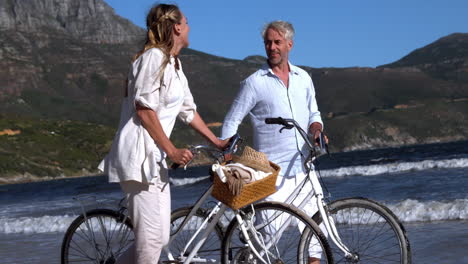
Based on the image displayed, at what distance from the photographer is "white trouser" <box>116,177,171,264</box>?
3.58m

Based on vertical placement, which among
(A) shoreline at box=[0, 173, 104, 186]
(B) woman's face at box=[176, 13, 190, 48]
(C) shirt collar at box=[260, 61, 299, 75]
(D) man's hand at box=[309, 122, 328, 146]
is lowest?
(A) shoreline at box=[0, 173, 104, 186]

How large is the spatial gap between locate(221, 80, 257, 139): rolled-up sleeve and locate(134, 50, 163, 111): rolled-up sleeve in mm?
1139

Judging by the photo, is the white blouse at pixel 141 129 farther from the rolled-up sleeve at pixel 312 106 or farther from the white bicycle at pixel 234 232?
the rolled-up sleeve at pixel 312 106

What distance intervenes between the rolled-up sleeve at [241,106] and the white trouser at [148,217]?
41.2 inches

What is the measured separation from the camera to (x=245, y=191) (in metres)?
3.70

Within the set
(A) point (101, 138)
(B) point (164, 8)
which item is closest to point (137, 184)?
(B) point (164, 8)

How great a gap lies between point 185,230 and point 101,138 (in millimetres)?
144397

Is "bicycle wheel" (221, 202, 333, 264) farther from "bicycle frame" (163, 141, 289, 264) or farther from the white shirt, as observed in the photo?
the white shirt

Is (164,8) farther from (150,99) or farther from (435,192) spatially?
(435,192)

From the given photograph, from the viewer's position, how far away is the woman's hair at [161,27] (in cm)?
361

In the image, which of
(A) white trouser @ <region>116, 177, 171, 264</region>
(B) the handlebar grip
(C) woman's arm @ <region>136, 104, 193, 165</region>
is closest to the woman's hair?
(C) woman's arm @ <region>136, 104, 193, 165</region>

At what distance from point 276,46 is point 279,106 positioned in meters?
0.40

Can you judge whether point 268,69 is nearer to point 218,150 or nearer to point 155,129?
point 218,150

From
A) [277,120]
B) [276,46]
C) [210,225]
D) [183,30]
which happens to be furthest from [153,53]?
[276,46]
